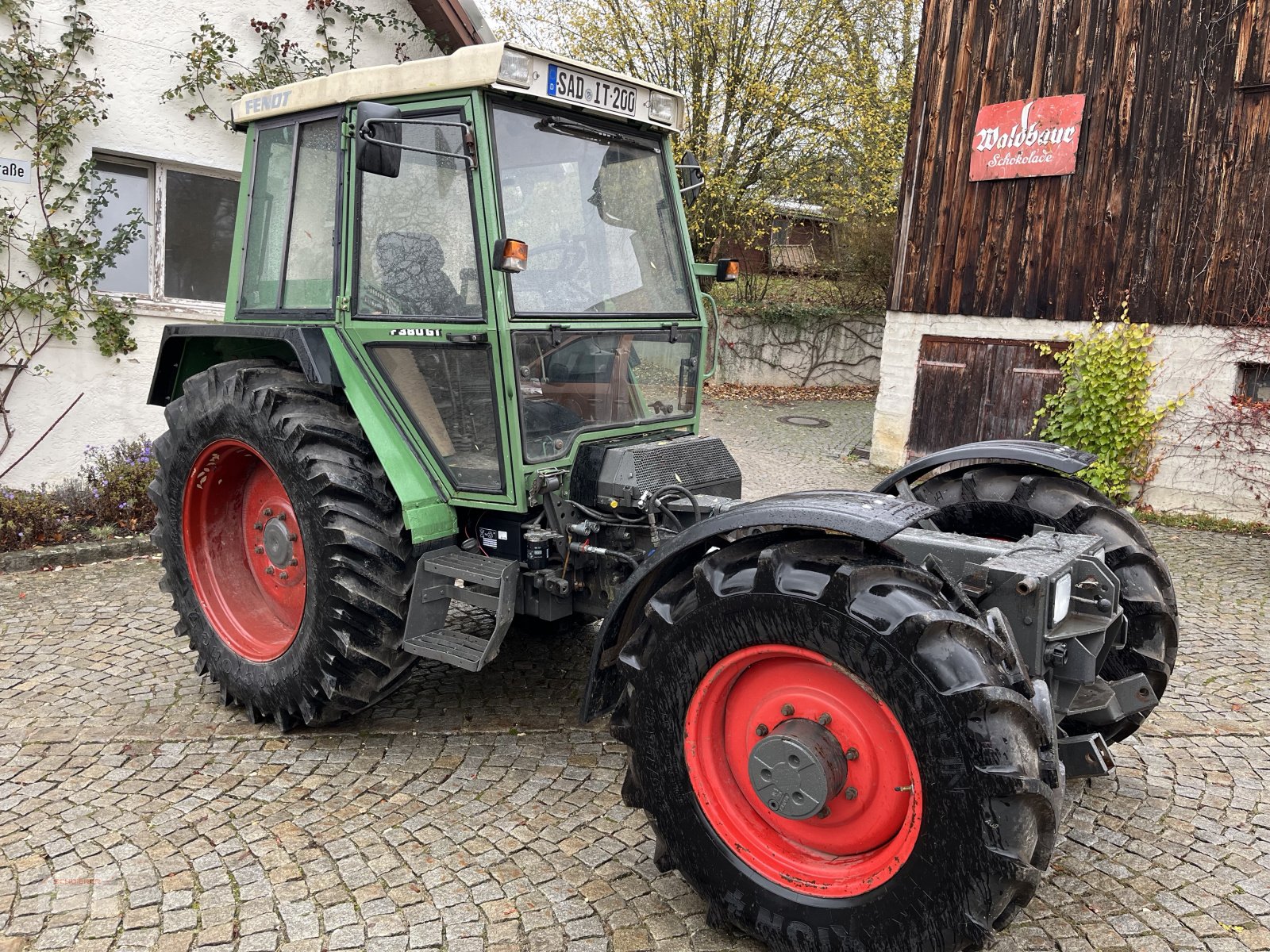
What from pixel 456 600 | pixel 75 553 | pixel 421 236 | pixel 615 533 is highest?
pixel 421 236

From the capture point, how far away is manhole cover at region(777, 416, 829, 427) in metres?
14.0

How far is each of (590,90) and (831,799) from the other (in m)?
2.57

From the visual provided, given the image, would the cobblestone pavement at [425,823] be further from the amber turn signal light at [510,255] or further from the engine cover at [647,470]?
the amber turn signal light at [510,255]

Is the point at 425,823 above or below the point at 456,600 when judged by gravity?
below

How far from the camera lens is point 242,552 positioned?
4.32 m

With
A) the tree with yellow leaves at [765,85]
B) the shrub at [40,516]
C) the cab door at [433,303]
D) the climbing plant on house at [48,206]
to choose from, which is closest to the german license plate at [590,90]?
the cab door at [433,303]

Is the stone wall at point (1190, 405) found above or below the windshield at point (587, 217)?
below

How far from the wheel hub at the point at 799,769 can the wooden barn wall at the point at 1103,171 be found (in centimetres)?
748

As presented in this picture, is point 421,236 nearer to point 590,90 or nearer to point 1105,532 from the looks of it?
point 590,90

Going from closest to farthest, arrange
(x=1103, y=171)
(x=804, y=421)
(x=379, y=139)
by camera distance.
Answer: (x=379, y=139), (x=1103, y=171), (x=804, y=421)

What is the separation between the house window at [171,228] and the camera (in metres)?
7.26

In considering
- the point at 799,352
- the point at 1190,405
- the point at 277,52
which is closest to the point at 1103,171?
the point at 1190,405

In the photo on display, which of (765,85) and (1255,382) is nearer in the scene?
(1255,382)

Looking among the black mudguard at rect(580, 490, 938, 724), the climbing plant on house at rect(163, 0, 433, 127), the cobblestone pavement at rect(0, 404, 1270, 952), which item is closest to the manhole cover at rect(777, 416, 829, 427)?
the climbing plant on house at rect(163, 0, 433, 127)
